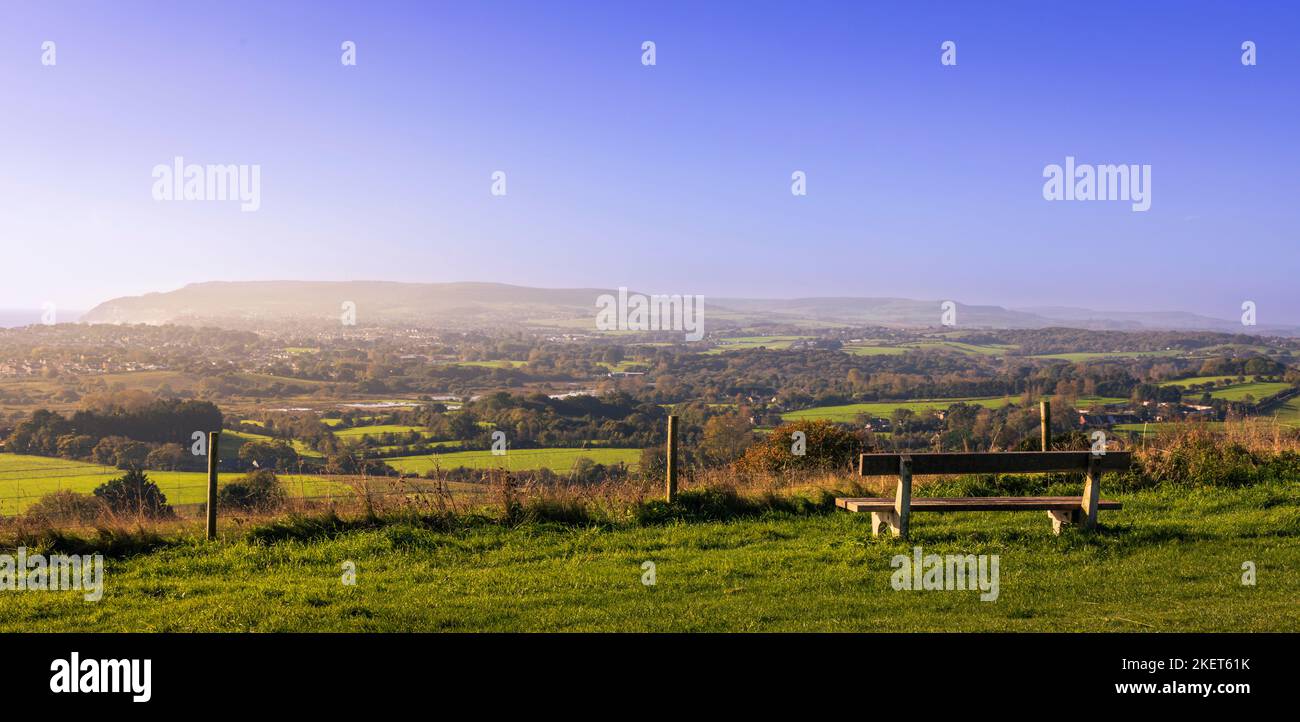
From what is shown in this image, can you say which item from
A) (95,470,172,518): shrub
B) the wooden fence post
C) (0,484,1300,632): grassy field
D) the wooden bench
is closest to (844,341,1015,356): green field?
(95,470,172,518): shrub

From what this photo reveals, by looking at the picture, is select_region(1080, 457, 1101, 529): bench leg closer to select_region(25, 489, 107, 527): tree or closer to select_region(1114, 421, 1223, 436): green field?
select_region(1114, 421, 1223, 436): green field

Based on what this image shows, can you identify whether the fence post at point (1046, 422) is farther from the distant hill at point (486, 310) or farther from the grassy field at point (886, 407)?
the distant hill at point (486, 310)

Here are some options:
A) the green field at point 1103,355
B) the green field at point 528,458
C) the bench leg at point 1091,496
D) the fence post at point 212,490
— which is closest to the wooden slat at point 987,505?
the bench leg at point 1091,496

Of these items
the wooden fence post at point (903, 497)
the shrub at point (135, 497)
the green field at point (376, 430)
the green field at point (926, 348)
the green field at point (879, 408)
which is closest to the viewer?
A: the wooden fence post at point (903, 497)

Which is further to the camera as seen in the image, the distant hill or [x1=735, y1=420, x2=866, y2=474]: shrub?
the distant hill

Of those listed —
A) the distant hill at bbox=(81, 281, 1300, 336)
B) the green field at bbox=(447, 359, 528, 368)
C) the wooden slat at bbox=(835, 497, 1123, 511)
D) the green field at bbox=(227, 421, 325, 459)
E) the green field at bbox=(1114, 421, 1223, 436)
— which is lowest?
the green field at bbox=(227, 421, 325, 459)
